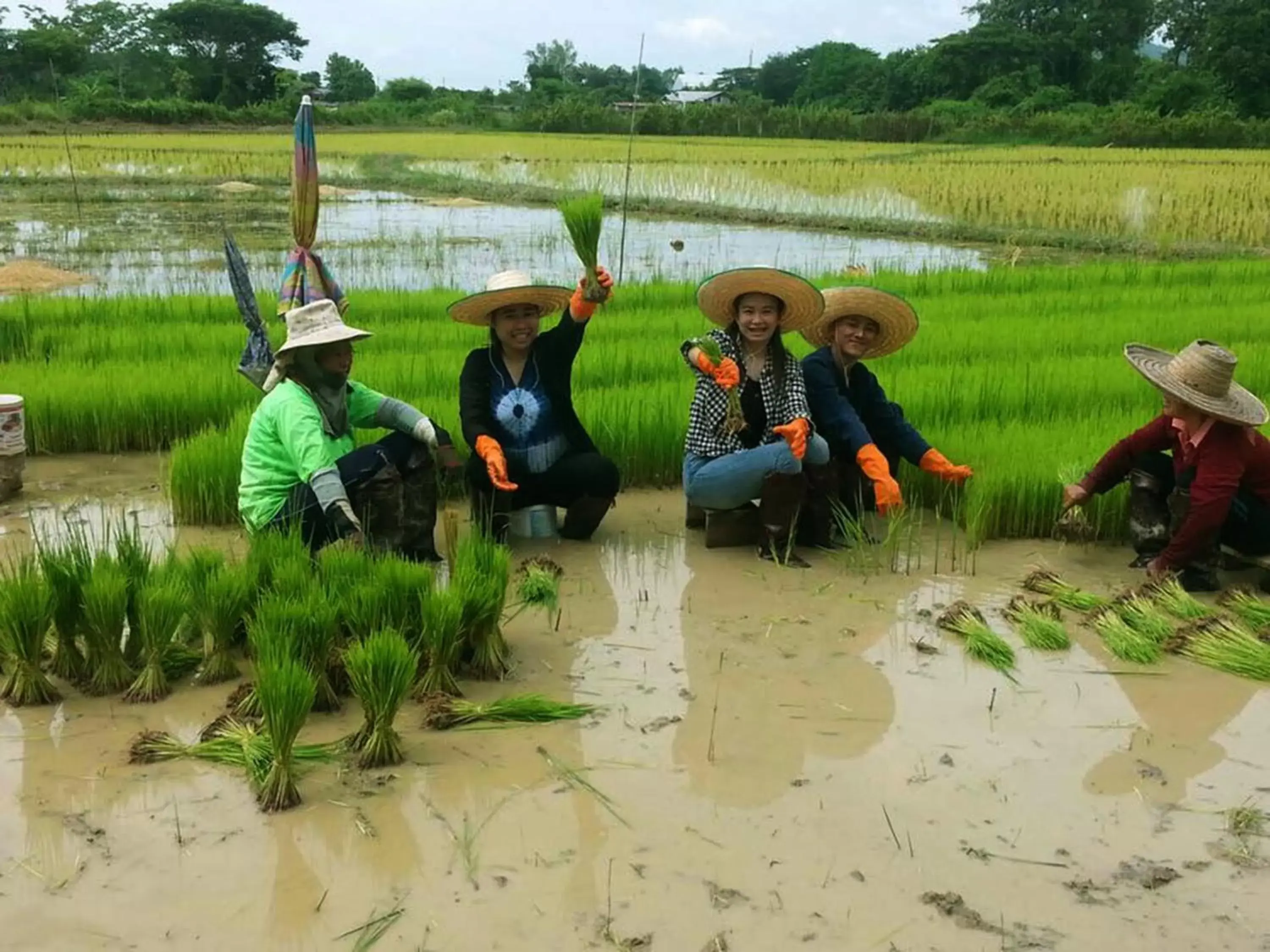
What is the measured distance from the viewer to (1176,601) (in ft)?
12.0

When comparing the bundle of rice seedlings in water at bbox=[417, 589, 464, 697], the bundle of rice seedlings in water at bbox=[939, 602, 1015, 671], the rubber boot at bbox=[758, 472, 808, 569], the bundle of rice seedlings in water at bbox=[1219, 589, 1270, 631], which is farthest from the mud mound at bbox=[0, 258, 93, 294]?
the bundle of rice seedlings in water at bbox=[1219, 589, 1270, 631]

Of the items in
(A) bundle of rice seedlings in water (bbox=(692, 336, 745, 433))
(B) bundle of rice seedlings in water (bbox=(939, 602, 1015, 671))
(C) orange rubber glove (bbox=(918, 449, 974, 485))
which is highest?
(A) bundle of rice seedlings in water (bbox=(692, 336, 745, 433))

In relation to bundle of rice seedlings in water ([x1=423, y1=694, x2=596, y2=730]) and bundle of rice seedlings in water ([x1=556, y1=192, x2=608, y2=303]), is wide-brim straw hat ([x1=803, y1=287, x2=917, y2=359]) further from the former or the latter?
bundle of rice seedlings in water ([x1=423, y1=694, x2=596, y2=730])

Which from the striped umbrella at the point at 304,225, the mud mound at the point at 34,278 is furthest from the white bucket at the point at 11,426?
the mud mound at the point at 34,278

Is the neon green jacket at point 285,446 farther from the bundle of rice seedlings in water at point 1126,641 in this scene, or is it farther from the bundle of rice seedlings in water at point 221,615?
the bundle of rice seedlings in water at point 1126,641

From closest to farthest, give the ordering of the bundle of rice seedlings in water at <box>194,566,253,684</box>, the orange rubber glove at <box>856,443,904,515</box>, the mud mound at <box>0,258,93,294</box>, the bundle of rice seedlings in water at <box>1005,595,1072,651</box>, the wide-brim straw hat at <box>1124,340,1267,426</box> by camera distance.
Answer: the bundle of rice seedlings in water at <box>194,566,253,684</box> → the bundle of rice seedlings in water at <box>1005,595,1072,651</box> → the wide-brim straw hat at <box>1124,340,1267,426</box> → the orange rubber glove at <box>856,443,904,515</box> → the mud mound at <box>0,258,93,294</box>

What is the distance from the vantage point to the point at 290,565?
326 cm

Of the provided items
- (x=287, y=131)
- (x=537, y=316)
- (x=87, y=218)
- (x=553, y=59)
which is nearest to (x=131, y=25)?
(x=287, y=131)

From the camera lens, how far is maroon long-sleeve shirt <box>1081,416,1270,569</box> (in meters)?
3.72

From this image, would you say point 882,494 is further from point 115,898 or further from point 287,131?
point 287,131

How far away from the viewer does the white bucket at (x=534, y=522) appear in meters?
4.41

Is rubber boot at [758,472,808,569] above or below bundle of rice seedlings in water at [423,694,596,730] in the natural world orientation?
above

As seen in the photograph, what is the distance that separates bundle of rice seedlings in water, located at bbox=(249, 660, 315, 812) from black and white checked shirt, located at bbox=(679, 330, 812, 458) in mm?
1988

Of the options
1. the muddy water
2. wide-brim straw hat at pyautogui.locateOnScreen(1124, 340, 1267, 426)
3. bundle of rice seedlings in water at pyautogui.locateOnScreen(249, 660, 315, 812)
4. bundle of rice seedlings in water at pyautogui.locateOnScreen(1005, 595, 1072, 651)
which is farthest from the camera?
wide-brim straw hat at pyautogui.locateOnScreen(1124, 340, 1267, 426)
